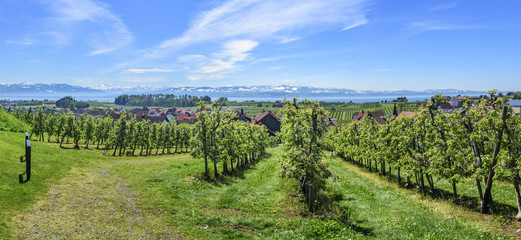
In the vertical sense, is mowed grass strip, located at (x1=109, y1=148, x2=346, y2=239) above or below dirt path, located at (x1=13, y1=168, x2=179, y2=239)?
below

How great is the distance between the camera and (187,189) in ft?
87.9

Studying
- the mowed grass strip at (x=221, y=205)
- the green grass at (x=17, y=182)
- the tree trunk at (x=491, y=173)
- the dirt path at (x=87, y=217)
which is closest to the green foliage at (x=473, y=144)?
the tree trunk at (x=491, y=173)

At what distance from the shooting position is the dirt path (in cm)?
1355

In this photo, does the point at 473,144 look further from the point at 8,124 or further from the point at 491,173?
the point at 8,124

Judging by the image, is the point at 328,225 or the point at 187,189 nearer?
the point at 328,225

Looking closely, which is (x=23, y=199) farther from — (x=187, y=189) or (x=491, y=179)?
(x=491, y=179)

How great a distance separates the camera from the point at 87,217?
1579 cm

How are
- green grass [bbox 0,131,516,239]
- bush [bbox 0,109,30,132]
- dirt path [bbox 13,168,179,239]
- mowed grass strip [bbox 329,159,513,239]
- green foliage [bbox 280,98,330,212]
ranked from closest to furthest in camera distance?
dirt path [bbox 13,168,179,239], mowed grass strip [bbox 329,159,513,239], green grass [bbox 0,131,516,239], green foliage [bbox 280,98,330,212], bush [bbox 0,109,30,132]

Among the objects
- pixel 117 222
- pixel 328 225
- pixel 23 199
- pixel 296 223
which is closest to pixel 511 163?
pixel 328 225

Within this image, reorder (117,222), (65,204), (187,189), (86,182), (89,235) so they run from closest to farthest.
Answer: (89,235) → (117,222) → (65,204) → (86,182) → (187,189)

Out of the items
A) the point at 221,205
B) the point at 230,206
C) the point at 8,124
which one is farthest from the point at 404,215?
the point at 8,124

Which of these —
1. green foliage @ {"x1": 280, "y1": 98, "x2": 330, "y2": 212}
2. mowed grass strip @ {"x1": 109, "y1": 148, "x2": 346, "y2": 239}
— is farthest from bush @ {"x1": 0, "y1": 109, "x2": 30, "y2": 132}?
green foliage @ {"x1": 280, "y1": 98, "x2": 330, "y2": 212}

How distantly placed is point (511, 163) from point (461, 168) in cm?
341

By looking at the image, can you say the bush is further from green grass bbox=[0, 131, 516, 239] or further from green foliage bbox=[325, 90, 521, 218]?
green foliage bbox=[325, 90, 521, 218]
